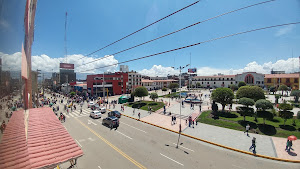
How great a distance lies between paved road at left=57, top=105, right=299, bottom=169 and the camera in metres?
8.97

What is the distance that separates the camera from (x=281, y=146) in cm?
1121

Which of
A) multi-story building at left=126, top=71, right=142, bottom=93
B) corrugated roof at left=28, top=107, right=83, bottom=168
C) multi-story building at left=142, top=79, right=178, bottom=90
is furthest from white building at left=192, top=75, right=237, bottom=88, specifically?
corrugated roof at left=28, top=107, right=83, bottom=168

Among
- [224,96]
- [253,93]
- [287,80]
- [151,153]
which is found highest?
[287,80]

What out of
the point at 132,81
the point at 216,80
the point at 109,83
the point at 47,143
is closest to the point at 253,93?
the point at 47,143

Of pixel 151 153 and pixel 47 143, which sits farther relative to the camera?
pixel 151 153

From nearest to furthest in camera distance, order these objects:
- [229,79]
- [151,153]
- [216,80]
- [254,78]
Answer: [151,153]
[254,78]
[229,79]
[216,80]

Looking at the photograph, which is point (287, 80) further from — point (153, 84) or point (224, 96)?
point (153, 84)

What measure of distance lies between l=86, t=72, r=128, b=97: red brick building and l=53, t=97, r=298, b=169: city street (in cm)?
3183

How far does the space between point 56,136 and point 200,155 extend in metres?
10.0

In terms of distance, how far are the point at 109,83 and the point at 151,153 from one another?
39646 mm

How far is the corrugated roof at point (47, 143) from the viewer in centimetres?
487

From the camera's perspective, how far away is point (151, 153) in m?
10.2

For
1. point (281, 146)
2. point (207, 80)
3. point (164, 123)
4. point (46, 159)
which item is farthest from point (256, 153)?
point (207, 80)

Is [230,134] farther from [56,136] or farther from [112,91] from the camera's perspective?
[112,91]
